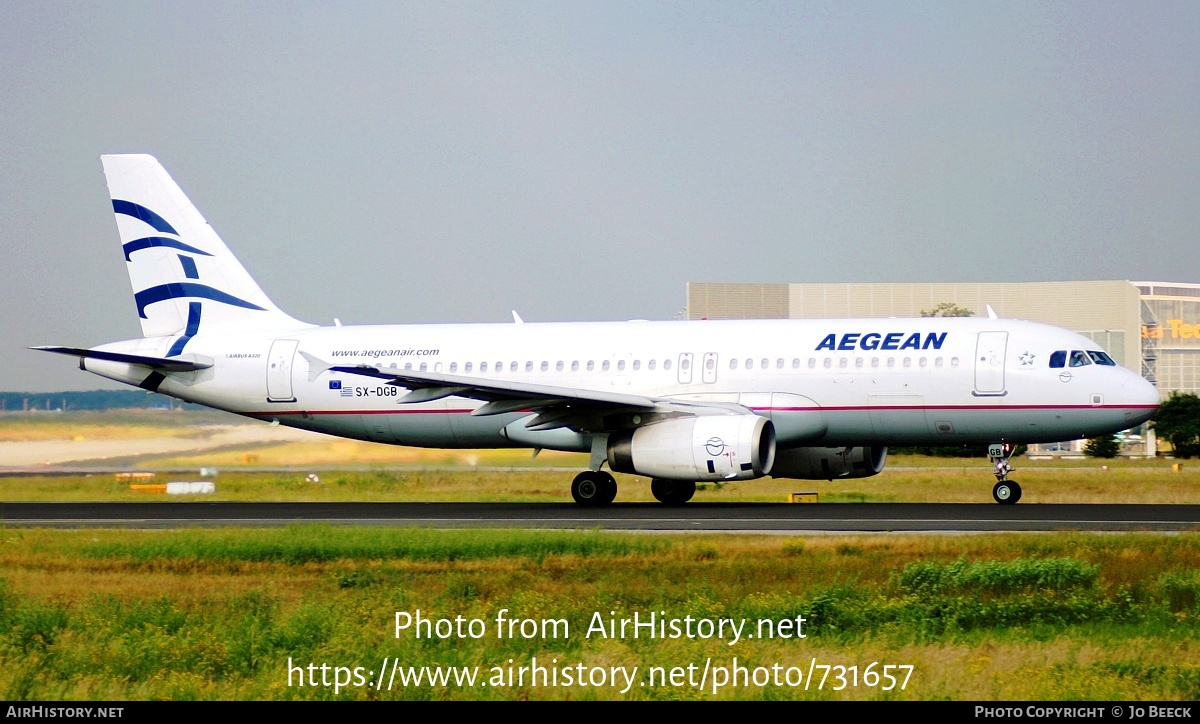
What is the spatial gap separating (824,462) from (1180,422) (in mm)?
56431

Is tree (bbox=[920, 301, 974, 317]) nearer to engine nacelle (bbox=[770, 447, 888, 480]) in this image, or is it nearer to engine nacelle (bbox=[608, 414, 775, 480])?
engine nacelle (bbox=[770, 447, 888, 480])

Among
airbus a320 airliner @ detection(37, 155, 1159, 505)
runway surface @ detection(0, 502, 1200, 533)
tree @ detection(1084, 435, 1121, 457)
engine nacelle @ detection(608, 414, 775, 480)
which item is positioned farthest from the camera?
tree @ detection(1084, 435, 1121, 457)

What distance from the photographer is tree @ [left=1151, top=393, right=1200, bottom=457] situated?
77000 mm

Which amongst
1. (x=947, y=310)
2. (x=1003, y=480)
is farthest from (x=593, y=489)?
(x=947, y=310)

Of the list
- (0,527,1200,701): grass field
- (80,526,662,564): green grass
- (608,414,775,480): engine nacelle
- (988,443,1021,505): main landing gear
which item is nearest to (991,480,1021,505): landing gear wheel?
(988,443,1021,505): main landing gear

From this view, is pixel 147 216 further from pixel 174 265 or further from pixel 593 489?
pixel 593 489

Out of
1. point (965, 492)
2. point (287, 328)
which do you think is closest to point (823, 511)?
point (965, 492)

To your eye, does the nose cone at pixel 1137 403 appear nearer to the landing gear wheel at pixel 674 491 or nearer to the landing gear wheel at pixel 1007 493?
the landing gear wheel at pixel 1007 493

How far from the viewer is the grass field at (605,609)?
33.1 ft

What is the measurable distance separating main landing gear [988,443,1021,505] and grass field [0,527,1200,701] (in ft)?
26.7

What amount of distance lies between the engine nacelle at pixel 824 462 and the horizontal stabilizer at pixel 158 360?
44.6ft

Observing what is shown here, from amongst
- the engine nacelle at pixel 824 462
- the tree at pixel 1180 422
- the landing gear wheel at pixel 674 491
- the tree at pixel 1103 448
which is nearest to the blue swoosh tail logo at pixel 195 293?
the landing gear wheel at pixel 674 491

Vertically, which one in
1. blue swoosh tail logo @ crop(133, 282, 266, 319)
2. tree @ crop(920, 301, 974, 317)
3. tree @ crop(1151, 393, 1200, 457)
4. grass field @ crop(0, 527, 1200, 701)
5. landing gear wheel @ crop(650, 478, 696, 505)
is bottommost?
tree @ crop(1151, 393, 1200, 457)

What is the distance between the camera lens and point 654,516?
24.9 meters
